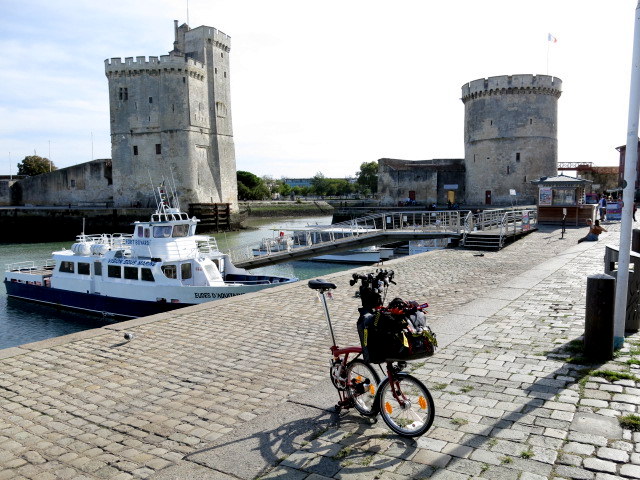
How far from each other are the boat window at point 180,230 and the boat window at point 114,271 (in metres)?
2.64

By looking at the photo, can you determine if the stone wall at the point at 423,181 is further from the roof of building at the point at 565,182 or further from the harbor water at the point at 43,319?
the roof of building at the point at 565,182

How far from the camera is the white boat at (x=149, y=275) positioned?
18.0 m

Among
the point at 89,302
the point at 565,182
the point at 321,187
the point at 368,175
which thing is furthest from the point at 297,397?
the point at 321,187

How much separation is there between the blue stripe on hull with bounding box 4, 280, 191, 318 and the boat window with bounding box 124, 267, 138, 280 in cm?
86

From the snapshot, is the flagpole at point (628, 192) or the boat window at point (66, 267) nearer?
the flagpole at point (628, 192)

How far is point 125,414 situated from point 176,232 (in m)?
14.4

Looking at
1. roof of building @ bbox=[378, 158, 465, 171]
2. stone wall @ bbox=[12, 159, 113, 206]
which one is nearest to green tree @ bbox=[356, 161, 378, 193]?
roof of building @ bbox=[378, 158, 465, 171]

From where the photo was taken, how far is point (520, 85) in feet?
156

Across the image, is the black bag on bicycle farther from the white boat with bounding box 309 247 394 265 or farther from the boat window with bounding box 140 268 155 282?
the white boat with bounding box 309 247 394 265

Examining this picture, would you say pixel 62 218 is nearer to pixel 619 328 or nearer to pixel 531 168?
pixel 531 168

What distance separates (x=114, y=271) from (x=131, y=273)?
1095mm

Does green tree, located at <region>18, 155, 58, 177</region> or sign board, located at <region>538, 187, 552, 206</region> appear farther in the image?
green tree, located at <region>18, 155, 58, 177</region>

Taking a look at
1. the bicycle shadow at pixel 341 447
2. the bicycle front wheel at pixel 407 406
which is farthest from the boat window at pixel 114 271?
the bicycle front wheel at pixel 407 406

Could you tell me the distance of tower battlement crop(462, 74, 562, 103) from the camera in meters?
47.3
